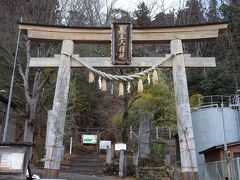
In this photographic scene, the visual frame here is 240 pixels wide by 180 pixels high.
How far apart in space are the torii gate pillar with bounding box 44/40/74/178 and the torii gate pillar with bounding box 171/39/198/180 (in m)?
4.16

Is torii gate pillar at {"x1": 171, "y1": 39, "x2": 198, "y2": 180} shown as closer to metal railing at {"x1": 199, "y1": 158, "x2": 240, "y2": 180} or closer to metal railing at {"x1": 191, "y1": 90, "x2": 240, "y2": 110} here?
metal railing at {"x1": 199, "y1": 158, "x2": 240, "y2": 180}

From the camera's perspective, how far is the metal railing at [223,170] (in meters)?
13.4

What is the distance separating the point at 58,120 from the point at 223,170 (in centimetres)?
865

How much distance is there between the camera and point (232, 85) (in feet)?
109

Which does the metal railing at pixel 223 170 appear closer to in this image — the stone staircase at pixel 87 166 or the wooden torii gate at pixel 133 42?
the wooden torii gate at pixel 133 42

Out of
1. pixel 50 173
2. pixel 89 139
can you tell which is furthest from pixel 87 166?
pixel 50 173

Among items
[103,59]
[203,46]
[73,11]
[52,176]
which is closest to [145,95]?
[73,11]

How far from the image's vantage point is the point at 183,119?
461 inches

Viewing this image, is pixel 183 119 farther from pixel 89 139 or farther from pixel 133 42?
pixel 89 139

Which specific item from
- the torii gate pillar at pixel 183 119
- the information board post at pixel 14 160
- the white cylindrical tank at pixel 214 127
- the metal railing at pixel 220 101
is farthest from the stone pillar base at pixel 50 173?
the metal railing at pixel 220 101

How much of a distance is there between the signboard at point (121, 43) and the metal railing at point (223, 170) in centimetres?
606

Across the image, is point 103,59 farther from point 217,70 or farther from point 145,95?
point 217,70

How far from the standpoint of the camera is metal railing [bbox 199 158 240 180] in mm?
13375

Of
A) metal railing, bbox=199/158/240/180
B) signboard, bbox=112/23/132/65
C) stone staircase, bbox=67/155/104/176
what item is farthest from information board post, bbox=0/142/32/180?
stone staircase, bbox=67/155/104/176
